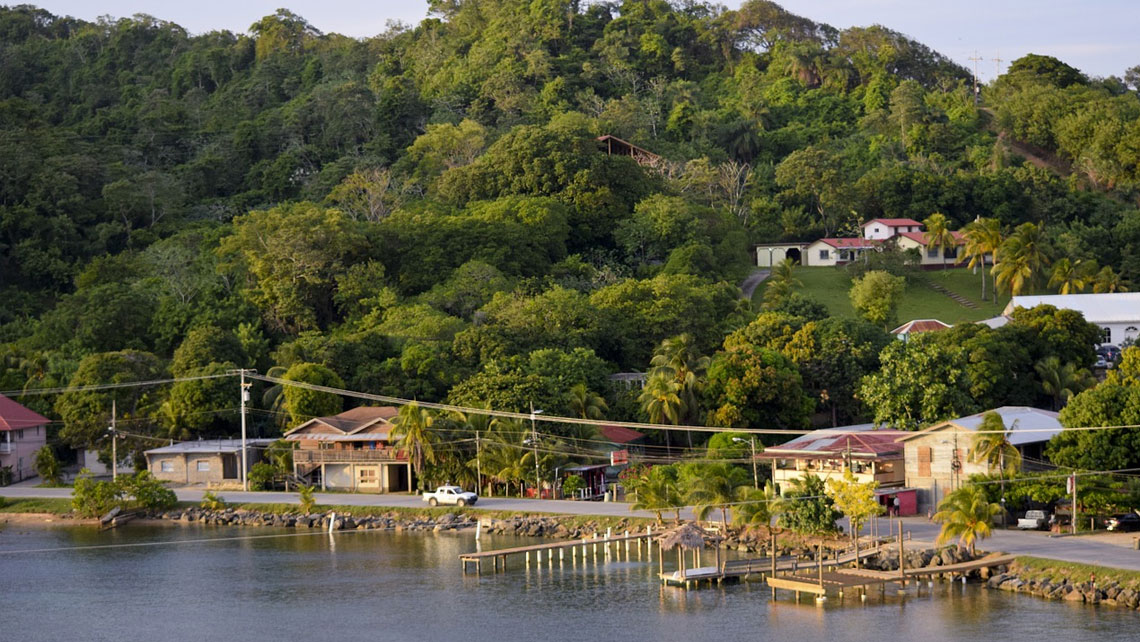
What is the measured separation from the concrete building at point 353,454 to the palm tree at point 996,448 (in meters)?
23.3

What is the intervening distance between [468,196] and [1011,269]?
105ft

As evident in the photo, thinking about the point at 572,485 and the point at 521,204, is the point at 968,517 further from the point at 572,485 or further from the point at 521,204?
the point at 521,204

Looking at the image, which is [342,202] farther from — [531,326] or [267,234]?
[531,326]

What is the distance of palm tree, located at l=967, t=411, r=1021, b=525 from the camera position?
43.7 m

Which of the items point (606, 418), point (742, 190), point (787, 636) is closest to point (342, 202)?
point (742, 190)

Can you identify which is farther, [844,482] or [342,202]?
[342,202]

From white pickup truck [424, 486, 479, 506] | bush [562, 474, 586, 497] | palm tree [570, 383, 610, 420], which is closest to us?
white pickup truck [424, 486, 479, 506]

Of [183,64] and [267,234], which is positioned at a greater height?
[183,64]

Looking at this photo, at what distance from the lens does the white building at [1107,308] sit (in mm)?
65562

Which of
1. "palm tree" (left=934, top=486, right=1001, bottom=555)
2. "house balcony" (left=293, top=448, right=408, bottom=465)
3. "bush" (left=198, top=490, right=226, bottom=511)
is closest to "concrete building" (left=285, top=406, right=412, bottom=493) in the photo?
"house balcony" (left=293, top=448, right=408, bottom=465)

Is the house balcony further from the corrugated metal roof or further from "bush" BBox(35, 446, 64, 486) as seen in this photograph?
"bush" BBox(35, 446, 64, 486)

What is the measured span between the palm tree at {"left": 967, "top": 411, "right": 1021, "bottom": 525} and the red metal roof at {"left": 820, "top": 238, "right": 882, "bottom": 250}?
139 ft

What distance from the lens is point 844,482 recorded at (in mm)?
41062

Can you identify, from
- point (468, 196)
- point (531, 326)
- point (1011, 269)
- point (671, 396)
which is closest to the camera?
point (671, 396)
